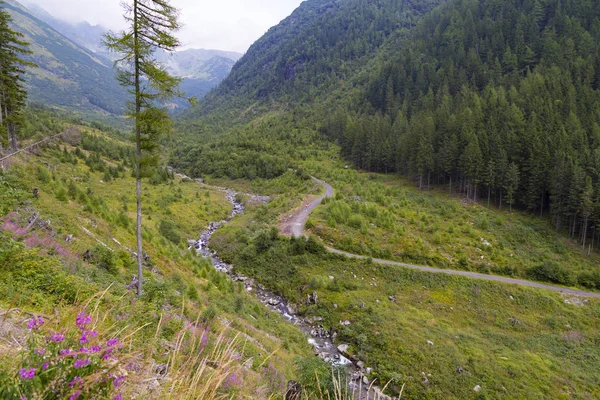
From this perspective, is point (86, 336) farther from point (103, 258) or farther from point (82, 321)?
point (103, 258)

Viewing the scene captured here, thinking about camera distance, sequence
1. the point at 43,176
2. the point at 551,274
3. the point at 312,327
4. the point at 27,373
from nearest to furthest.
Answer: the point at 27,373 → the point at 43,176 → the point at 312,327 → the point at 551,274

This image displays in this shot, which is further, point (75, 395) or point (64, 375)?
point (64, 375)

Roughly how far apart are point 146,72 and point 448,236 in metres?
36.5

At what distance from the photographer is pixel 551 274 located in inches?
1233

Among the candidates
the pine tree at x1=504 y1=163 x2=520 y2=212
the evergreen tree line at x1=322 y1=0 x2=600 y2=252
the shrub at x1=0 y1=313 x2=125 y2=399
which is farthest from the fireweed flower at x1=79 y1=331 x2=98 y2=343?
the pine tree at x1=504 y1=163 x2=520 y2=212

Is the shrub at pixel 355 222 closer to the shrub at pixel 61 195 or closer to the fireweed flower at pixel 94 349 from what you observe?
the shrub at pixel 61 195

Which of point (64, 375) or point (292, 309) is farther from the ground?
point (64, 375)

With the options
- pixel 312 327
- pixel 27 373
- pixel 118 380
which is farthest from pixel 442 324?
pixel 27 373

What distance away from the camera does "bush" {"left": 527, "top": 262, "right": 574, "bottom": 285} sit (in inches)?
1228

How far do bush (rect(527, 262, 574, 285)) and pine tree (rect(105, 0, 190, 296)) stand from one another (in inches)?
1489

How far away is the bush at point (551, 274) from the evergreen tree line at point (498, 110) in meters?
16.0

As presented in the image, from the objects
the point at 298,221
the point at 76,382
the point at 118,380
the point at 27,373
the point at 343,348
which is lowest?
the point at 343,348

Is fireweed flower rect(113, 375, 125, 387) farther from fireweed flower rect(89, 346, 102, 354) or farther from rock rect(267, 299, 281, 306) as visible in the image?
rock rect(267, 299, 281, 306)

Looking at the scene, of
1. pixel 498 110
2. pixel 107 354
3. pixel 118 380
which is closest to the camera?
pixel 118 380
